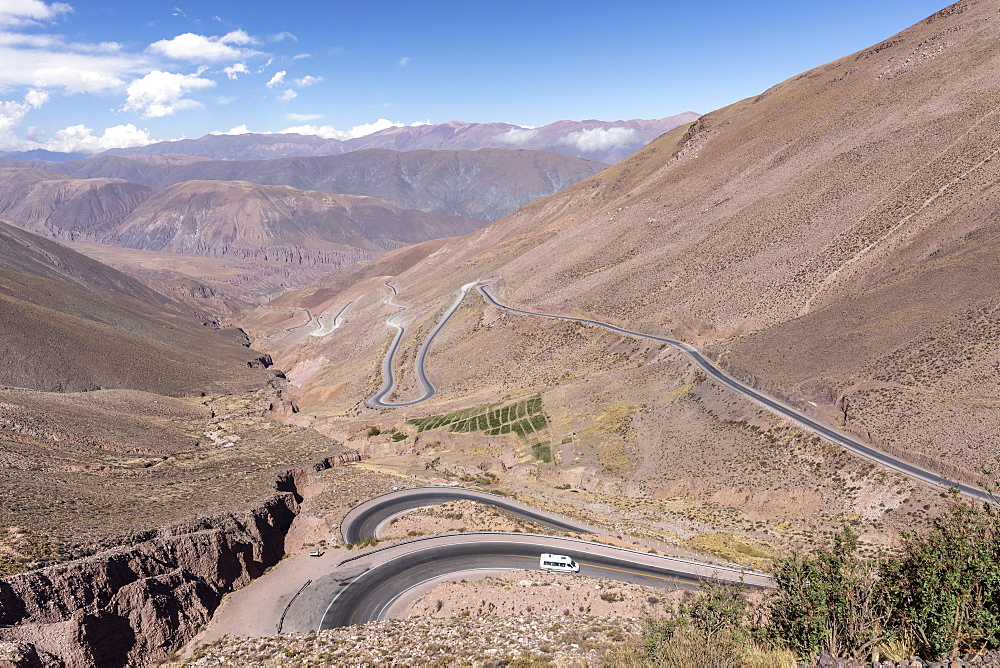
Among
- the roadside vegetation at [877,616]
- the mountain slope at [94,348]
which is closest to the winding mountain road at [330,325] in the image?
the mountain slope at [94,348]

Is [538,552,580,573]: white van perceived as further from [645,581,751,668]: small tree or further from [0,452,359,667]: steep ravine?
[0,452,359,667]: steep ravine

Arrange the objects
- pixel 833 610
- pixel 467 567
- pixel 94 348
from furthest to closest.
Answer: pixel 94 348, pixel 467 567, pixel 833 610

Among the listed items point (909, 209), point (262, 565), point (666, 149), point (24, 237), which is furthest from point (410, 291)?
point (24, 237)

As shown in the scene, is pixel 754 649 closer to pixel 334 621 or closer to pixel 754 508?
pixel 334 621

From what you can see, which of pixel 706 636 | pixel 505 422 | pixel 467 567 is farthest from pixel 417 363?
pixel 706 636

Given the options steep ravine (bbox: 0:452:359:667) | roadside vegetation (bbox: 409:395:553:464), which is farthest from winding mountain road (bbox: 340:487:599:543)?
roadside vegetation (bbox: 409:395:553:464)

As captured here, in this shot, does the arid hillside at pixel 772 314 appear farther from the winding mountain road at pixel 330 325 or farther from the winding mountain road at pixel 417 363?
the winding mountain road at pixel 330 325

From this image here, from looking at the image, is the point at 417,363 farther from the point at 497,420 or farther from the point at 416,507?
the point at 416,507
